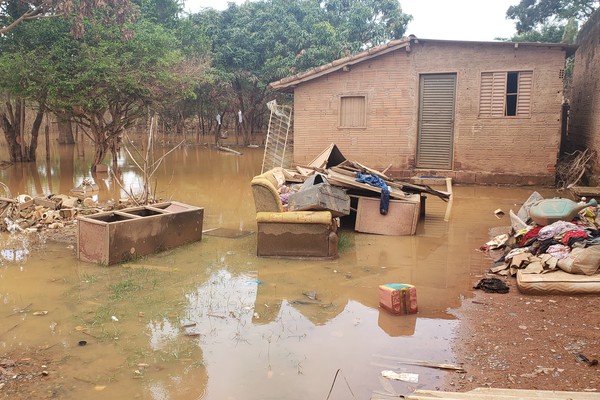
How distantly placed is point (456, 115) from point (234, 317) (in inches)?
467

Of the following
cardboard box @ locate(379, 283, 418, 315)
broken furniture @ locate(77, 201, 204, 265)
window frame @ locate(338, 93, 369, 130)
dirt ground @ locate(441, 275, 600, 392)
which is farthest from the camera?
window frame @ locate(338, 93, 369, 130)

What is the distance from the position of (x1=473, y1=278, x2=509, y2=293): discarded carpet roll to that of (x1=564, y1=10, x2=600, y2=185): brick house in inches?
341

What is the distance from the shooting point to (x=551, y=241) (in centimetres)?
717

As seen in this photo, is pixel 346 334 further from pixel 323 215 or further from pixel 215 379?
pixel 323 215

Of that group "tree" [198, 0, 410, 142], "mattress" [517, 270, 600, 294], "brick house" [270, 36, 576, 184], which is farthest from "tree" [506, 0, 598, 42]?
"mattress" [517, 270, 600, 294]

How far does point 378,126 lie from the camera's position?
16391 millimetres

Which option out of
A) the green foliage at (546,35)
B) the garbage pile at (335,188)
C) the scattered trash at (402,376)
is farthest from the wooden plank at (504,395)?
the green foliage at (546,35)

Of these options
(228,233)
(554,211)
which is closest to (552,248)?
(554,211)

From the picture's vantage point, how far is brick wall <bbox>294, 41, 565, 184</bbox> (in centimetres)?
1500

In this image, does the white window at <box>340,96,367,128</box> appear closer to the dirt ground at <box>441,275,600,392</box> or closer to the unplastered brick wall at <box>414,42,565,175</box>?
the unplastered brick wall at <box>414,42,565,175</box>

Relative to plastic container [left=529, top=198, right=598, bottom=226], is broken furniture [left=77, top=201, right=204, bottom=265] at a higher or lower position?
lower

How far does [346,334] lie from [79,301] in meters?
3.25

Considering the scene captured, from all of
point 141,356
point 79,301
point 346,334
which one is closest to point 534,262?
point 346,334

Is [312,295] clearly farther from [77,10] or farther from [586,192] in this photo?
[77,10]
